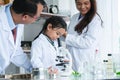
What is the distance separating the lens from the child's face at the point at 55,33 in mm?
1793

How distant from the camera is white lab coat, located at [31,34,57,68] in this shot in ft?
5.29

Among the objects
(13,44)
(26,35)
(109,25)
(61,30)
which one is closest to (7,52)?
(13,44)

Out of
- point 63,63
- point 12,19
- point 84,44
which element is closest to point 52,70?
point 63,63

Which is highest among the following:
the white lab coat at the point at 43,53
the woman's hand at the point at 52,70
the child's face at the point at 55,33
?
the child's face at the point at 55,33

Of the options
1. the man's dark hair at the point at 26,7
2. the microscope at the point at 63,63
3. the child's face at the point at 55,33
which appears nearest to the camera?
the man's dark hair at the point at 26,7

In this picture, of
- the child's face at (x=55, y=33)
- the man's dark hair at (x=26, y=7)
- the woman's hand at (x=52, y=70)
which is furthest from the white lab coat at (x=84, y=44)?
the man's dark hair at (x=26, y=7)

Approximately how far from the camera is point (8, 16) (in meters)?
1.49

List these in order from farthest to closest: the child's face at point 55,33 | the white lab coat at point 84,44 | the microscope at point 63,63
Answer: the white lab coat at point 84,44 < the child's face at point 55,33 < the microscope at point 63,63

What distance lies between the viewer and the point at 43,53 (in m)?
1.72

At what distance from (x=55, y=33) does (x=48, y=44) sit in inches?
3.4

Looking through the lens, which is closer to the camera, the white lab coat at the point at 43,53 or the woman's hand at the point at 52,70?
the woman's hand at the point at 52,70

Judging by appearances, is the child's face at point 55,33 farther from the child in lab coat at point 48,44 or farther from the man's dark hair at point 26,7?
the man's dark hair at point 26,7

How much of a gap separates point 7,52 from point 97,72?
0.53 meters

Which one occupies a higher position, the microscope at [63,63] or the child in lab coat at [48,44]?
the child in lab coat at [48,44]
